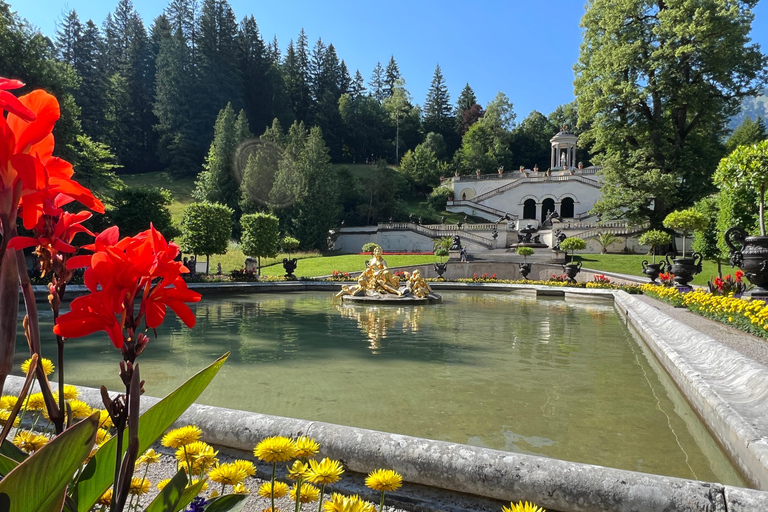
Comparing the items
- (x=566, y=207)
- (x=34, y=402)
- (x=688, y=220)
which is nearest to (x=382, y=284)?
(x=688, y=220)

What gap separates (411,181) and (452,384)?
194 ft

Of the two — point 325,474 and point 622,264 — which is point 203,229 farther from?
point 325,474

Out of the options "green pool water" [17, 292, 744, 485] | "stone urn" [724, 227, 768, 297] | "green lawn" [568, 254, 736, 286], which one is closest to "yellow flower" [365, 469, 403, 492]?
"green pool water" [17, 292, 744, 485]

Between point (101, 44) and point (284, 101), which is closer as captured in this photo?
point (101, 44)

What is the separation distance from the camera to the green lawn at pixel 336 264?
27.5 m

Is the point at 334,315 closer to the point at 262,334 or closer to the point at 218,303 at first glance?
the point at 262,334

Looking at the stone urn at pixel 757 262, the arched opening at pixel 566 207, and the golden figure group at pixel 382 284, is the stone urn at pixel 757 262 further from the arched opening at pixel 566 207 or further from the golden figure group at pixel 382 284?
the arched opening at pixel 566 207

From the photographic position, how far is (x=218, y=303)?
14.3 m

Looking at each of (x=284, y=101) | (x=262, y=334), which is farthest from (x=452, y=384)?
(x=284, y=101)

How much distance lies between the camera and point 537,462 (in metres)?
2.37

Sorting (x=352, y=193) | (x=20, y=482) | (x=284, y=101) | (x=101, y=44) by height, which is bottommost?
(x=20, y=482)

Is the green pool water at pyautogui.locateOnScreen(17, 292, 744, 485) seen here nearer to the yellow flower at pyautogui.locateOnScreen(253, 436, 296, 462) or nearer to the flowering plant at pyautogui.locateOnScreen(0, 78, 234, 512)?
the yellow flower at pyautogui.locateOnScreen(253, 436, 296, 462)

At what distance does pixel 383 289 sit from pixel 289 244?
19.7 m

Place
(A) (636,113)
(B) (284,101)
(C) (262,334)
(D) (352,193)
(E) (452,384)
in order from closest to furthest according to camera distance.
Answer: (E) (452,384) < (C) (262,334) < (A) (636,113) < (D) (352,193) < (B) (284,101)
